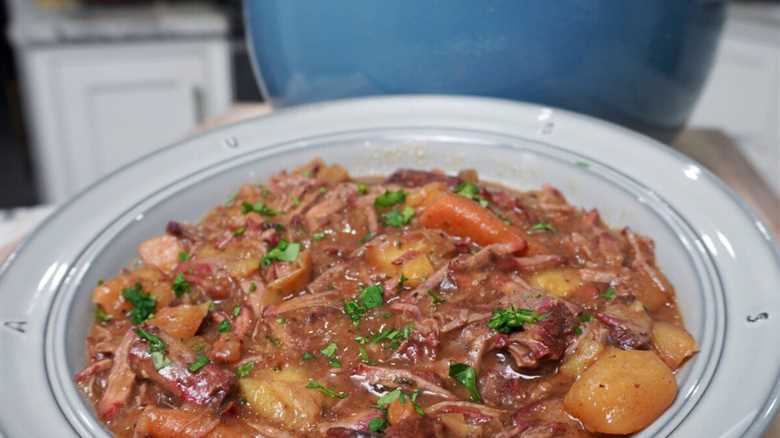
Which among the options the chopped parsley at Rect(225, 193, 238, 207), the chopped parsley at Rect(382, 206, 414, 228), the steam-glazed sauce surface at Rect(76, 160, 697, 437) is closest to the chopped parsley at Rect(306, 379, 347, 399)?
the steam-glazed sauce surface at Rect(76, 160, 697, 437)

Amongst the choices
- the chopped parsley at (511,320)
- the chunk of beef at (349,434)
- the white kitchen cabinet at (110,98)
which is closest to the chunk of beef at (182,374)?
the chunk of beef at (349,434)

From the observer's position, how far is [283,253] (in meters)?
2.10

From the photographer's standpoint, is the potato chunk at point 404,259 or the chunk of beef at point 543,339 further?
the potato chunk at point 404,259

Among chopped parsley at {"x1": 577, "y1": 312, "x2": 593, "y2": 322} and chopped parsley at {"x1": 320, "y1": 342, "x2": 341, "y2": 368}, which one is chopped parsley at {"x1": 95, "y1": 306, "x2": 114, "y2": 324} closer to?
chopped parsley at {"x1": 320, "y1": 342, "x2": 341, "y2": 368}

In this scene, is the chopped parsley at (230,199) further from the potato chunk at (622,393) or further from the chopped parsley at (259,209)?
the potato chunk at (622,393)

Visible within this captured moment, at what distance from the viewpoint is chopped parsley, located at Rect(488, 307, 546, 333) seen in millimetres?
1806

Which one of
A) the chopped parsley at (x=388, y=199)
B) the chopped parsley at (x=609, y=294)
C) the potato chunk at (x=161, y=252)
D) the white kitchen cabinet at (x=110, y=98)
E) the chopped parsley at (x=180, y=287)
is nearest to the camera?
the chopped parsley at (x=609, y=294)

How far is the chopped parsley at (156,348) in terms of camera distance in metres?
1.79

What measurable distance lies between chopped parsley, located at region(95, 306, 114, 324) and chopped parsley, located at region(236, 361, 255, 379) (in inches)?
16.8

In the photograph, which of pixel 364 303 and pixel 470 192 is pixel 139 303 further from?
pixel 470 192

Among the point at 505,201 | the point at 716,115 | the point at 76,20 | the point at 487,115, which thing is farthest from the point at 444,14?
the point at 716,115

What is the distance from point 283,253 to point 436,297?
42 cm

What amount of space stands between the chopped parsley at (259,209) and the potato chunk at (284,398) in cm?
62

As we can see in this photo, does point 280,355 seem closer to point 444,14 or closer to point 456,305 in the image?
point 456,305
